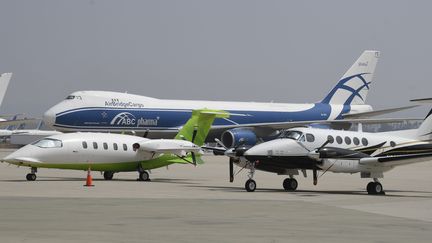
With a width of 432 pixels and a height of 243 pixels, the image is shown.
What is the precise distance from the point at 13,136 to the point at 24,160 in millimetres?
101269

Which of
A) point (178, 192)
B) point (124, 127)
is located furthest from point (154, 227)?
point (124, 127)

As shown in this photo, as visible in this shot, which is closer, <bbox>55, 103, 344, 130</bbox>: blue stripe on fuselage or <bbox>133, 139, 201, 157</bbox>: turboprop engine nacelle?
<bbox>133, 139, 201, 157</bbox>: turboprop engine nacelle

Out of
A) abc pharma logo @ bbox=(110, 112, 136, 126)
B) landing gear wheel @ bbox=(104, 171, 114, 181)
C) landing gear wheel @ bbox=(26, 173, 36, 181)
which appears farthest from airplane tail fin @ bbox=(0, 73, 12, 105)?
A: landing gear wheel @ bbox=(26, 173, 36, 181)

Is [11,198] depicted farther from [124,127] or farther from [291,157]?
[124,127]

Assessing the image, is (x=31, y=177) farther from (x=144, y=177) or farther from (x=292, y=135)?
(x=292, y=135)

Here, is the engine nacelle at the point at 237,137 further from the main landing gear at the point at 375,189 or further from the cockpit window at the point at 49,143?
the main landing gear at the point at 375,189

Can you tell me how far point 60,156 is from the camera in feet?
99.2

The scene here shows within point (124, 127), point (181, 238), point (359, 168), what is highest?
point (124, 127)

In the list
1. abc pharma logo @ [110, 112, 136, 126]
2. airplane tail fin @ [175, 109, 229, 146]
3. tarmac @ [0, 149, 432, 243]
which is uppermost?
abc pharma logo @ [110, 112, 136, 126]

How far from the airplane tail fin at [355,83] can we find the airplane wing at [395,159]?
42.0 meters

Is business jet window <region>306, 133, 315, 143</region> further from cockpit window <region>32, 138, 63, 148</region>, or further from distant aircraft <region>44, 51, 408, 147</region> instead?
distant aircraft <region>44, 51, 408, 147</region>

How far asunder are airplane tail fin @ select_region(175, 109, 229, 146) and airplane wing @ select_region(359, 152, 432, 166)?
31.0ft

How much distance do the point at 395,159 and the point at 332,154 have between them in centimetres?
182

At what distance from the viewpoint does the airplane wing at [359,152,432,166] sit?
2477cm
